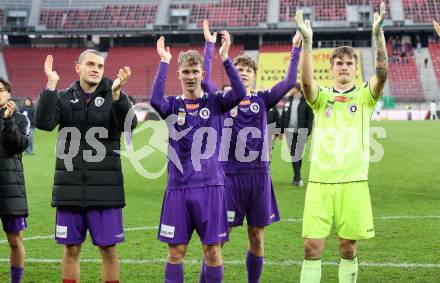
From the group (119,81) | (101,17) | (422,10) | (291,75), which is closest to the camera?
(119,81)

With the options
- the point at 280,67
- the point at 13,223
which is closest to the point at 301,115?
the point at 13,223

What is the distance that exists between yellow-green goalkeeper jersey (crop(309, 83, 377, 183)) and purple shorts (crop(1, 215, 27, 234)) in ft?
8.19

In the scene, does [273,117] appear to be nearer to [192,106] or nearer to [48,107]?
[192,106]

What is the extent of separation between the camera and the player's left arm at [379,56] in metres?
5.21

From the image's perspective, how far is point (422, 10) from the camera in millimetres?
53656

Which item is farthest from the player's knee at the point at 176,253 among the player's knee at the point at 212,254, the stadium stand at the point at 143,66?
→ the stadium stand at the point at 143,66

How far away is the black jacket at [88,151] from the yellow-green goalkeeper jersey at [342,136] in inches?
59.4

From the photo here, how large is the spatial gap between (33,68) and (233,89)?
50075mm

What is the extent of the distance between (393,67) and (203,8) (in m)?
16.2

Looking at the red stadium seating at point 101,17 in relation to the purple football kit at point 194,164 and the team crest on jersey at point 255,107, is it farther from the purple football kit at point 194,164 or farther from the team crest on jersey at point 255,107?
the purple football kit at point 194,164

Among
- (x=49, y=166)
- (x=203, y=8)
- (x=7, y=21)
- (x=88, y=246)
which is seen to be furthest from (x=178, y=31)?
(x=88, y=246)

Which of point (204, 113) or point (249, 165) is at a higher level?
point (204, 113)

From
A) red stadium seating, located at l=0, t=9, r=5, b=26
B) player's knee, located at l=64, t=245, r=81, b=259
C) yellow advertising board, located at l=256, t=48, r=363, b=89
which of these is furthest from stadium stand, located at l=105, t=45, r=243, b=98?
player's knee, located at l=64, t=245, r=81, b=259

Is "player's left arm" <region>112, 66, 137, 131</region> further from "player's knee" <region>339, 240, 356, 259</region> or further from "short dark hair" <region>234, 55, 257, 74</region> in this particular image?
"player's knee" <region>339, 240, 356, 259</region>
